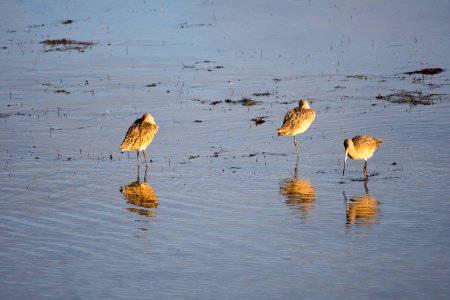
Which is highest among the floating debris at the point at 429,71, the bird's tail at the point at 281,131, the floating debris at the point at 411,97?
the floating debris at the point at 429,71

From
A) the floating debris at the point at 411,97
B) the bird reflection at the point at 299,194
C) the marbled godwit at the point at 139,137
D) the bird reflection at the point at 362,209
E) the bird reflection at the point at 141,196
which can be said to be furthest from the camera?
the floating debris at the point at 411,97

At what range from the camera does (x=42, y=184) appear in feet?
55.3

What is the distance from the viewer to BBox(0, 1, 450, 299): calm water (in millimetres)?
11969

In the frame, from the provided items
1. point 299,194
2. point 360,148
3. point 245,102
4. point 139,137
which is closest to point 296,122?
point 360,148

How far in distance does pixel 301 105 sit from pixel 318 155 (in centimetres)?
236

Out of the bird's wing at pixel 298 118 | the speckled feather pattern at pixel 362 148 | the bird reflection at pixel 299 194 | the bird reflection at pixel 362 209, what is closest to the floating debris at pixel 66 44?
the bird's wing at pixel 298 118

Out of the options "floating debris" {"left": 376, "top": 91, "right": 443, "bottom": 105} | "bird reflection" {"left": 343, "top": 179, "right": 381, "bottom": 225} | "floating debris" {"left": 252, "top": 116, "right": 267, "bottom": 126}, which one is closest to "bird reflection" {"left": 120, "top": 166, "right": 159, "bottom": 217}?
"bird reflection" {"left": 343, "top": 179, "right": 381, "bottom": 225}

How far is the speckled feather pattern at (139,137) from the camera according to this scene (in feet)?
60.7

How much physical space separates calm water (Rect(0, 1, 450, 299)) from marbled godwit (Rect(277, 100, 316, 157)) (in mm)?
327

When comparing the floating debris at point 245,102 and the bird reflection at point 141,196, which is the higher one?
the floating debris at point 245,102

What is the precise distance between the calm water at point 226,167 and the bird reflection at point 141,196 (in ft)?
0.21

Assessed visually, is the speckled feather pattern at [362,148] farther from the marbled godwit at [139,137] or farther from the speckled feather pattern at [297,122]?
the marbled godwit at [139,137]

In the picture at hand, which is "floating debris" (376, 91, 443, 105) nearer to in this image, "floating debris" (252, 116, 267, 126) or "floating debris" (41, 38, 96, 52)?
"floating debris" (252, 116, 267, 126)

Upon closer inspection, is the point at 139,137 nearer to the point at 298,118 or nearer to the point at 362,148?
the point at 298,118
